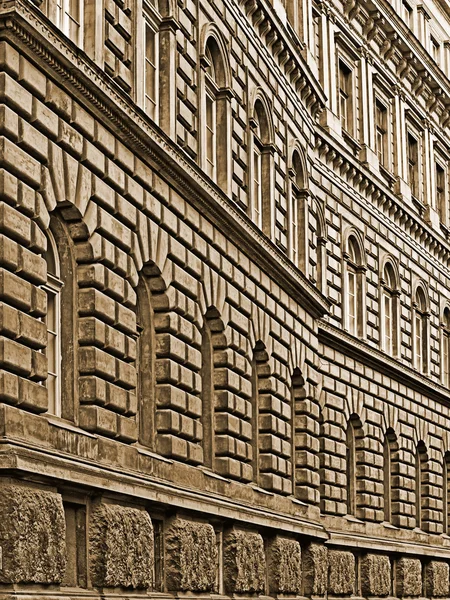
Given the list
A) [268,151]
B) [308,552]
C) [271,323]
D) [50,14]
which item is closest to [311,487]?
[308,552]

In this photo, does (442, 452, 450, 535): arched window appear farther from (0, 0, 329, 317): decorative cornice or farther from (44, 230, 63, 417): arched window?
(44, 230, 63, 417): arched window

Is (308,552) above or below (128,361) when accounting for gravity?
below

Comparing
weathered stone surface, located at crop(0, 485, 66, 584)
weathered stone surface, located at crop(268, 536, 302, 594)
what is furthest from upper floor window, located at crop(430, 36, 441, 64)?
weathered stone surface, located at crop(0, 485, 66, 584)

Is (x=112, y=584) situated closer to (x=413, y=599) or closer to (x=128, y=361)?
(x=128, y=361)

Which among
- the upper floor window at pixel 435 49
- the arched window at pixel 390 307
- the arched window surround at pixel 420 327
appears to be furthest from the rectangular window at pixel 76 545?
the upper floor window at pixel 435 49

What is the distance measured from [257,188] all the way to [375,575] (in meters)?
10.7

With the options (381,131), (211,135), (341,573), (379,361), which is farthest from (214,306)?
(381,131)

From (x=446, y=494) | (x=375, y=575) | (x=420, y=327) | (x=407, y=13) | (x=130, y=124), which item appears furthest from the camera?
(x=446, y=494)

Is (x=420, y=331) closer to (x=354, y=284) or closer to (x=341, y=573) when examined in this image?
(x=354, y=284)

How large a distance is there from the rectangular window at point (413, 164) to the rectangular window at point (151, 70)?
69.8ft

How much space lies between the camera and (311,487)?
3142 cm

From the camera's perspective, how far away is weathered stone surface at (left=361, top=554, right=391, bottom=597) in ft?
117

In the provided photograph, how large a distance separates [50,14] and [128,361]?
4208mm

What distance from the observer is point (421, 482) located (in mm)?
42156
